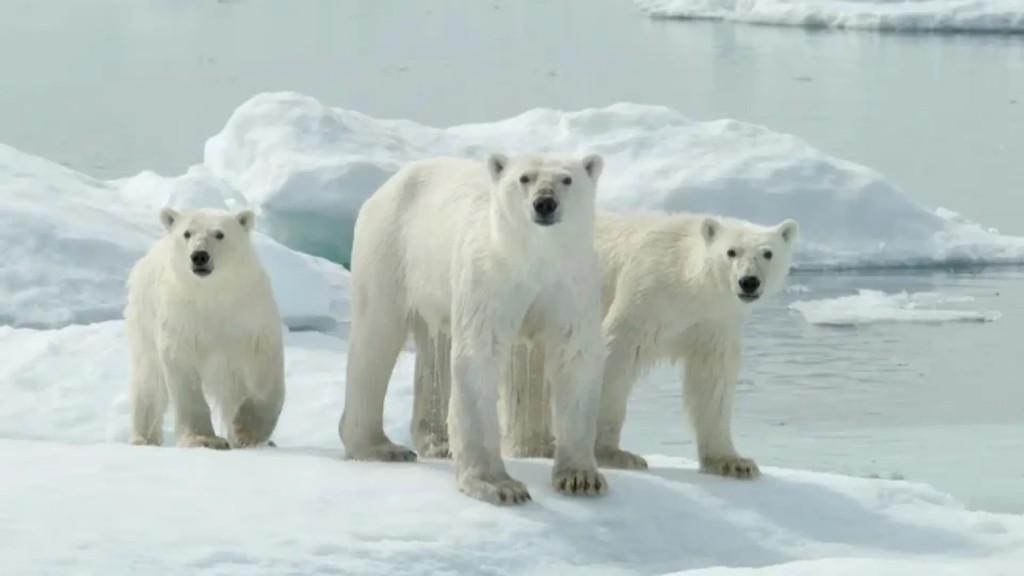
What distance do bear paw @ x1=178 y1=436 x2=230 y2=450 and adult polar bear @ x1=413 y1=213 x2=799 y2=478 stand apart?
66 cm

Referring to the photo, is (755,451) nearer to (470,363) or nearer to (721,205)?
(470,363)

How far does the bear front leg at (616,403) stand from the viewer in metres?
5.44

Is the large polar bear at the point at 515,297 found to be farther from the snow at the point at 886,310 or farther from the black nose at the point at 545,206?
the snow at the point at 886,310

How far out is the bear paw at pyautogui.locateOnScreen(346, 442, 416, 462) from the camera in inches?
213

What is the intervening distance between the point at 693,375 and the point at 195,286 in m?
1.73

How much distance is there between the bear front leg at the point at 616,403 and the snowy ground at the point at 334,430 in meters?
0.16

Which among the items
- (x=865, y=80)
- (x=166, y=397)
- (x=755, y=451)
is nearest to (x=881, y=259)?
(x=755, y=451)

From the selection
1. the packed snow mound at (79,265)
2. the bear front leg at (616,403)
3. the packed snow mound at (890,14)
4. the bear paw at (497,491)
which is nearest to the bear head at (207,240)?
the bear front leg at (616,403)

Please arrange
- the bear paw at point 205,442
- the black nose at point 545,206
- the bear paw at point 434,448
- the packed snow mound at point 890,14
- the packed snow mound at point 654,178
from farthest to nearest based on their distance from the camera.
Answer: the packed snow mound at point 890,14 → the packed snow mound at point 654,178 → the bear paw at point 205,442 → the bear paw at point 434,448 → the black nose at point 545,206

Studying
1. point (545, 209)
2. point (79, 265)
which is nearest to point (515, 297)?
point (545, 209)

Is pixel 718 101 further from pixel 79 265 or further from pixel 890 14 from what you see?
pixel 79 265

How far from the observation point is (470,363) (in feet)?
15.7

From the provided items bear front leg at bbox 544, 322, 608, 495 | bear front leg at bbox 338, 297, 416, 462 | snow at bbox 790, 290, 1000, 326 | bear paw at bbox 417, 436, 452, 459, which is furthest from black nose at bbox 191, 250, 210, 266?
snow at bbox 790, 290, 1000, 326

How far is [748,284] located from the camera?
18.0ft
